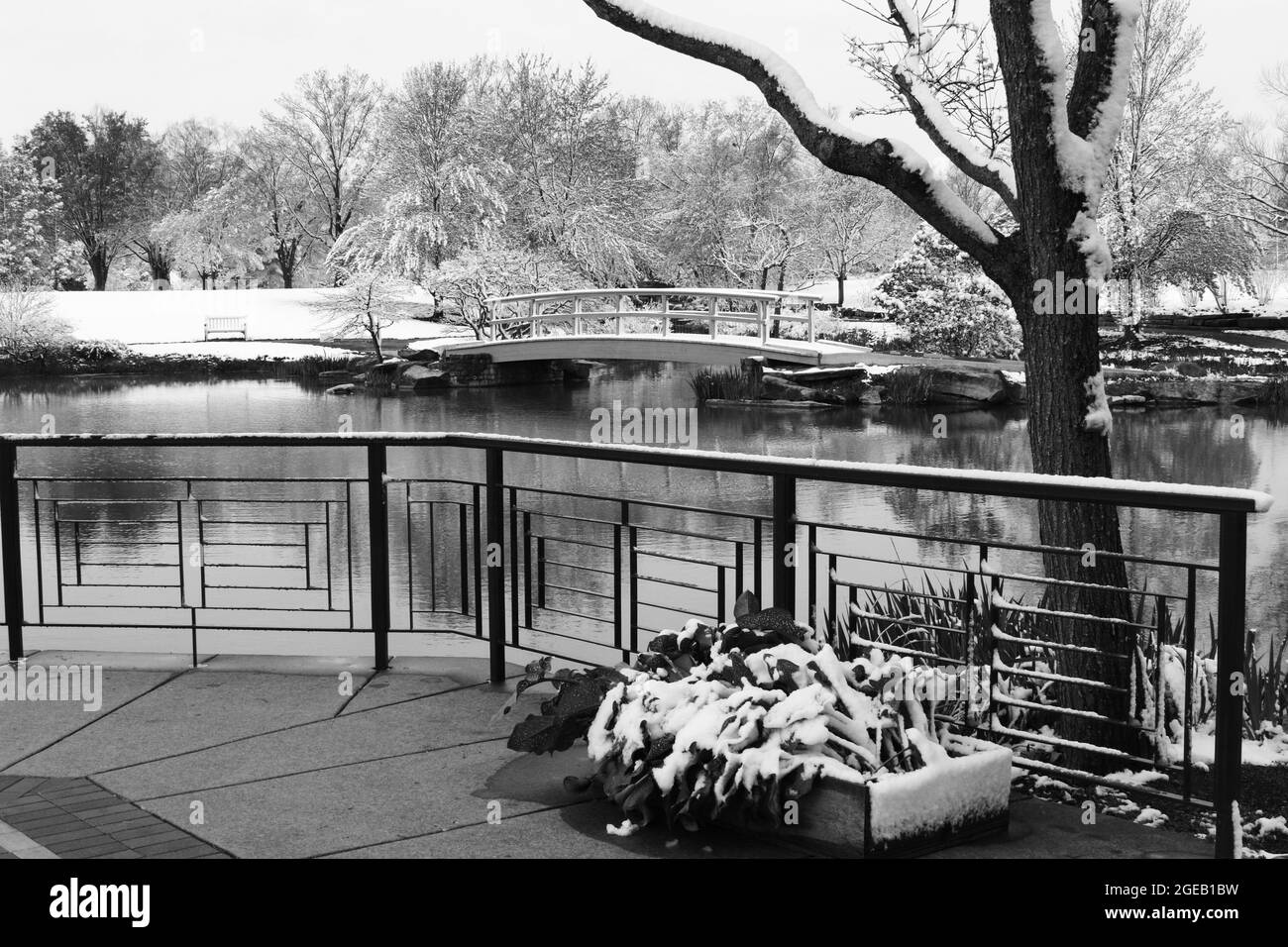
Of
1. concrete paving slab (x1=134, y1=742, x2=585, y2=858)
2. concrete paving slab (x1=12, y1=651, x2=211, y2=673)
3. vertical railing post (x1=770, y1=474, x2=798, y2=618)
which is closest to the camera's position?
concrete paving slab (x1=134, y1=742, x2=585, y2=858)

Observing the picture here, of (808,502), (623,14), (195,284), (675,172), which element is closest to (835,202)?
(675,172)

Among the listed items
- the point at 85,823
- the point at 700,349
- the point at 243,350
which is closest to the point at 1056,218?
the point at 85,823

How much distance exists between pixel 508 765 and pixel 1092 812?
1957mm

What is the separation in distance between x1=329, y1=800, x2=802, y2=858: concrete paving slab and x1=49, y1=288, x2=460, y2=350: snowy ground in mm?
42049

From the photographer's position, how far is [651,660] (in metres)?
4.62

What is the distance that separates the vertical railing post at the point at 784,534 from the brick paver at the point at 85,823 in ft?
6.92

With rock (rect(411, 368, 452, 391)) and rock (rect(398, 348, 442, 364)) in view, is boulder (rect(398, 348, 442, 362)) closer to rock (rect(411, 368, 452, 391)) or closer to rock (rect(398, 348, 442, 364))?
rock (rect(398, 348, 442, 364))

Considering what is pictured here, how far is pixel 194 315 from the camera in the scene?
5644cm

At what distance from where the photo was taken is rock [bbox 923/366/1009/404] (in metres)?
30.5

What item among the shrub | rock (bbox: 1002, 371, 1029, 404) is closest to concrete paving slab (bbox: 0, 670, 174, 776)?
rock (bbox: 1002, 371, 1029, 404)

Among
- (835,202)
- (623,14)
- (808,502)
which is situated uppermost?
(835,202)

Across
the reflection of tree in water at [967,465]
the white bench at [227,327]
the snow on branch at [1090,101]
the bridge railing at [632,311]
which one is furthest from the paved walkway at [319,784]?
the white bench at [227,327]

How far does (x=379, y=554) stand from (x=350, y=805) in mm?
2036
